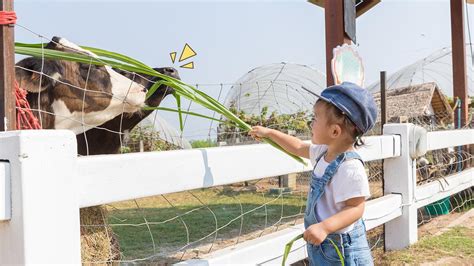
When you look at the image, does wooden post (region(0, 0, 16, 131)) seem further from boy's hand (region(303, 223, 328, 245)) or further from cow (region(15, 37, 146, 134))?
cow (region(15, 37, 146, 134))

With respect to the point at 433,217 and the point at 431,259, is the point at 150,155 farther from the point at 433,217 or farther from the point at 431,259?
the point at 433,217

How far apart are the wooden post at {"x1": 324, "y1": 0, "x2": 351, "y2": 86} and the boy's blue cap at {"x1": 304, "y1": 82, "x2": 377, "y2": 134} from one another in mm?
2042

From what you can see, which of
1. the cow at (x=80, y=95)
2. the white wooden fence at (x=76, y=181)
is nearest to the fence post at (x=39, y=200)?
the white wooden fence at (x=76, y=181)

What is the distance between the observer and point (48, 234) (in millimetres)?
1199

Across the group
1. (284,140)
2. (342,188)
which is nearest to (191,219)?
(284,140)

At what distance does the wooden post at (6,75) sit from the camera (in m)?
1.36

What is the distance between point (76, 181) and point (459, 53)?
6.18 metres

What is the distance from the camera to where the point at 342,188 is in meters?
1.68

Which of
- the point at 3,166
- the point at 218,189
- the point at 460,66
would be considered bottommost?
the point at 218,189

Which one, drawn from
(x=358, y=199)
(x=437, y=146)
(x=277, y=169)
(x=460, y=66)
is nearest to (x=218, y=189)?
(x=460, y=66)

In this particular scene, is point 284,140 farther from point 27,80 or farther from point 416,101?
point 416,101

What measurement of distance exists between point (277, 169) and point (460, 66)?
16.2ft

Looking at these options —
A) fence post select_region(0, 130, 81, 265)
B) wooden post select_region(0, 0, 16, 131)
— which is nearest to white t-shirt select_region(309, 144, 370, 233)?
fence post select_region(0, 130, 81, 265)

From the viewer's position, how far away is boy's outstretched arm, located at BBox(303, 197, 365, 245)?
152 centimetres
